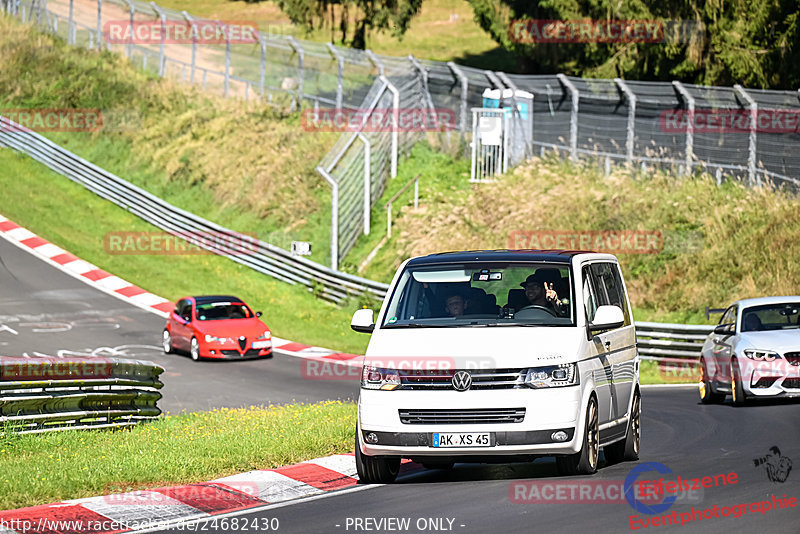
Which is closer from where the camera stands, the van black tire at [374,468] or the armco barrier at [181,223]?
the van black tire at [374,468]

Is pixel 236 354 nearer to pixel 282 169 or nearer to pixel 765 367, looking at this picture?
pixel 765 367

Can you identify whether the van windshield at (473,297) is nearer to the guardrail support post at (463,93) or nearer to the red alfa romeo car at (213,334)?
the red alfa romeo car at (213,334)

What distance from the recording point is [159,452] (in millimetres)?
12445

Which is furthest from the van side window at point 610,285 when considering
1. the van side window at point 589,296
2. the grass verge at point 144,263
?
the grass verge at point 144,263

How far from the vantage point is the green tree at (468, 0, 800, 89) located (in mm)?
39531

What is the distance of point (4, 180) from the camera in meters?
44.5

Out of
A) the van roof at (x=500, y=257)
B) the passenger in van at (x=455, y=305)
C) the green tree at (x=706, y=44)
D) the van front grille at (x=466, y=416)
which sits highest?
the green tree at (x=706, y=44)

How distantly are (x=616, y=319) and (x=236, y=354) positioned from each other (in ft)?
56.9

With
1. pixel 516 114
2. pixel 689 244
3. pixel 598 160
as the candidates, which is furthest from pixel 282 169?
pixel 689 244

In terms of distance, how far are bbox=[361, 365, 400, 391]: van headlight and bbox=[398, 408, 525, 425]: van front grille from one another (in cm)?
29

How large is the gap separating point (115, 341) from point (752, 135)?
620 inches

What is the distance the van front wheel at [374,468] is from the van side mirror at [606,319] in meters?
2.13

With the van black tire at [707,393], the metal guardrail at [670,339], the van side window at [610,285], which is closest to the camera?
the van side window at [610,285]

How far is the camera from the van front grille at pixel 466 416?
10555 millimetres
